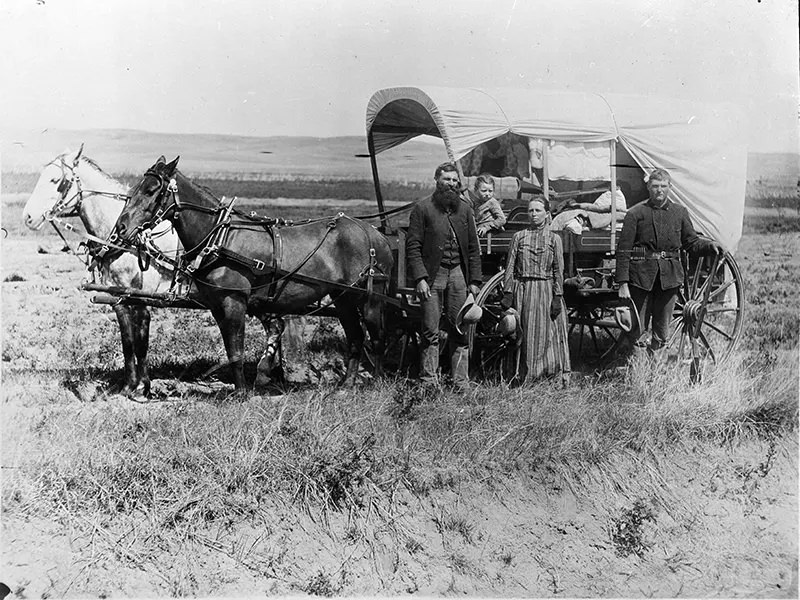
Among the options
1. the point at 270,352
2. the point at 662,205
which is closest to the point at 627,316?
the point at 662,205

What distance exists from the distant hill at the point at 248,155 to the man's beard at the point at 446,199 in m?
2.67

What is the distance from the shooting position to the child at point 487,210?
24.7 feet

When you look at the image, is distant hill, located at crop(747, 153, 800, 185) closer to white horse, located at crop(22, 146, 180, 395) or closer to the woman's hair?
the woman's hair

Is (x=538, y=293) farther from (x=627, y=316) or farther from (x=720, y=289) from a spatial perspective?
(x=720, y=289)

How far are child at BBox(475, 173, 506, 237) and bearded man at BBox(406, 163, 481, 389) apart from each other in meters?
0.61

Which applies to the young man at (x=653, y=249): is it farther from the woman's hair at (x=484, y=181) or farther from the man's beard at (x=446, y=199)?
the man's beard at (x=446, y=199)

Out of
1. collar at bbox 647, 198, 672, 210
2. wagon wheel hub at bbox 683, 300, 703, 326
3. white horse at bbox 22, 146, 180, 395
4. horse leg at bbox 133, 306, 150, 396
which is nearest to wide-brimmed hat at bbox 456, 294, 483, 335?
collar at bbox 647, 198, 672, 210

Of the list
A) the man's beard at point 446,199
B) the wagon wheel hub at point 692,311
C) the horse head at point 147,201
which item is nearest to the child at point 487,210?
the man's beard at point 446,199

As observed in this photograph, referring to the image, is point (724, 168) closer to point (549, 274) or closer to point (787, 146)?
point (787, 146)

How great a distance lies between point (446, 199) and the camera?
6.76 m

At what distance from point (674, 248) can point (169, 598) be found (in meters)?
5.15

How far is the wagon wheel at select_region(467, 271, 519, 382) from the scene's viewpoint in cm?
731

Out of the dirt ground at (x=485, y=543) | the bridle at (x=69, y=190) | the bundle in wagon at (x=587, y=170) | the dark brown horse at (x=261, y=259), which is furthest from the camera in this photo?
the bundle in wagon at (x=587, y=170)

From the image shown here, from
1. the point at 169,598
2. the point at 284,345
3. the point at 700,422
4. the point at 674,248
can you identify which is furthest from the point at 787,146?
the point at 169,598
